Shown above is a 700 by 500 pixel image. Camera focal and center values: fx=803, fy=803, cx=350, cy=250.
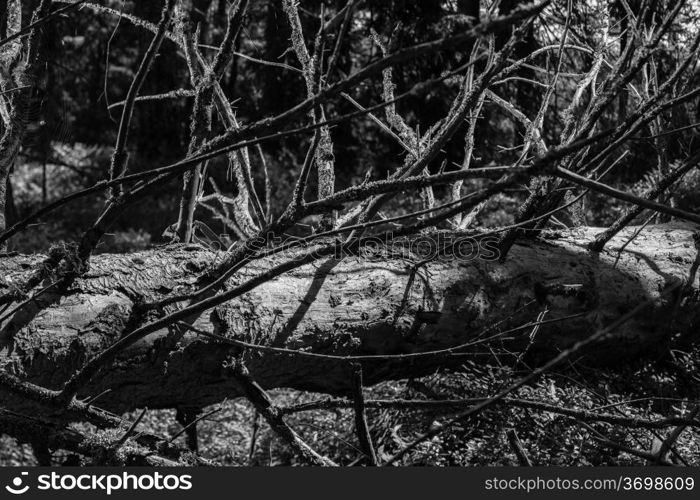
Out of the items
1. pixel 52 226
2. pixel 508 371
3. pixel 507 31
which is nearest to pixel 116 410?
pixel 508 371

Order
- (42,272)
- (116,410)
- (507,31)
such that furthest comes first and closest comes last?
1. (507,31)
2. (116,410)
3. (42,272)

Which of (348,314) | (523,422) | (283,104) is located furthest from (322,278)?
(283,104)

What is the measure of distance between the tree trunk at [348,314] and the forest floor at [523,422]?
11cm

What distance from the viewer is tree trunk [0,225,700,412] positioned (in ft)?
7.49

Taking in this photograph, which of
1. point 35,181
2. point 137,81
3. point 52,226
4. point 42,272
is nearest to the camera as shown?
point 137,81

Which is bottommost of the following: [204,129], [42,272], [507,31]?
[42,272]

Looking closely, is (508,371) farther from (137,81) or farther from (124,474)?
(137,81)

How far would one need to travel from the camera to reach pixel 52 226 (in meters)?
6.71

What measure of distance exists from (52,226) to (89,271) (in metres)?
4.67

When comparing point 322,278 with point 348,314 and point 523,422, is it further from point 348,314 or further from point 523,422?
point 523,422

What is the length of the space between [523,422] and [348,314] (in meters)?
0.88

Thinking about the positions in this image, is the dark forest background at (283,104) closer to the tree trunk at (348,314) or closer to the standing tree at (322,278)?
the standing tree at (322,278)

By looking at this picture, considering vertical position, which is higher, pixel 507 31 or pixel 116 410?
pixel 507 31

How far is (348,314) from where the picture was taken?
2.60m
